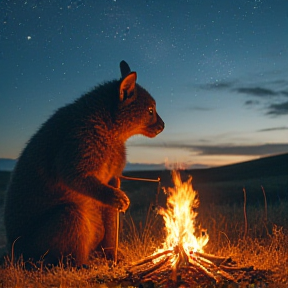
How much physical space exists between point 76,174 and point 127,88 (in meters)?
1.59

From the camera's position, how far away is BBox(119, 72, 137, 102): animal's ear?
666 cm

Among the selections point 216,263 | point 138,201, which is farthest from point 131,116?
point 138,201

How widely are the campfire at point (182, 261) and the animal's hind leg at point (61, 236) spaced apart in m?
0.91

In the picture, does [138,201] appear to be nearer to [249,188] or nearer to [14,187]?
[249,188]

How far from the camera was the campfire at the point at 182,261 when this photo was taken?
5.81 metres

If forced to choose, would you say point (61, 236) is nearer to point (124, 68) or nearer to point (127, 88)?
point (127, 88)

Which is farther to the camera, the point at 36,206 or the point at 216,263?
the point at 36,206

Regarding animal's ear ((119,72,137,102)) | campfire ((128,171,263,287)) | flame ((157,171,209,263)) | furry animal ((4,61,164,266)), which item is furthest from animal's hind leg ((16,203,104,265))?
animal's ear ((119,72,137,102))

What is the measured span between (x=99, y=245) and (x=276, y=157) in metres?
35.2

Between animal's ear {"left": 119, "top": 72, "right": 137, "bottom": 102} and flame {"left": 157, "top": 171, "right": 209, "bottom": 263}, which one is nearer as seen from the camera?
flame {"left": 157, "top": 171, "right": 209, "bottom": 263}

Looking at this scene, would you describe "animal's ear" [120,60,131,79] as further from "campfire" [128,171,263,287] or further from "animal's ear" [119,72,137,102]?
"campfire" [128,171,263,287]

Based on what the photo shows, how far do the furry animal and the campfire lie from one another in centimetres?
78

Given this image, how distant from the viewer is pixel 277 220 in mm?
11320

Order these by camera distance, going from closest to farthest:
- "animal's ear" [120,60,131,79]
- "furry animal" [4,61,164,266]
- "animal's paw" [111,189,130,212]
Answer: "animal's paw" [111,189,130,212] < "furry animal" [4,61,164,266] < "animal's ear" [120,60,131,79]
